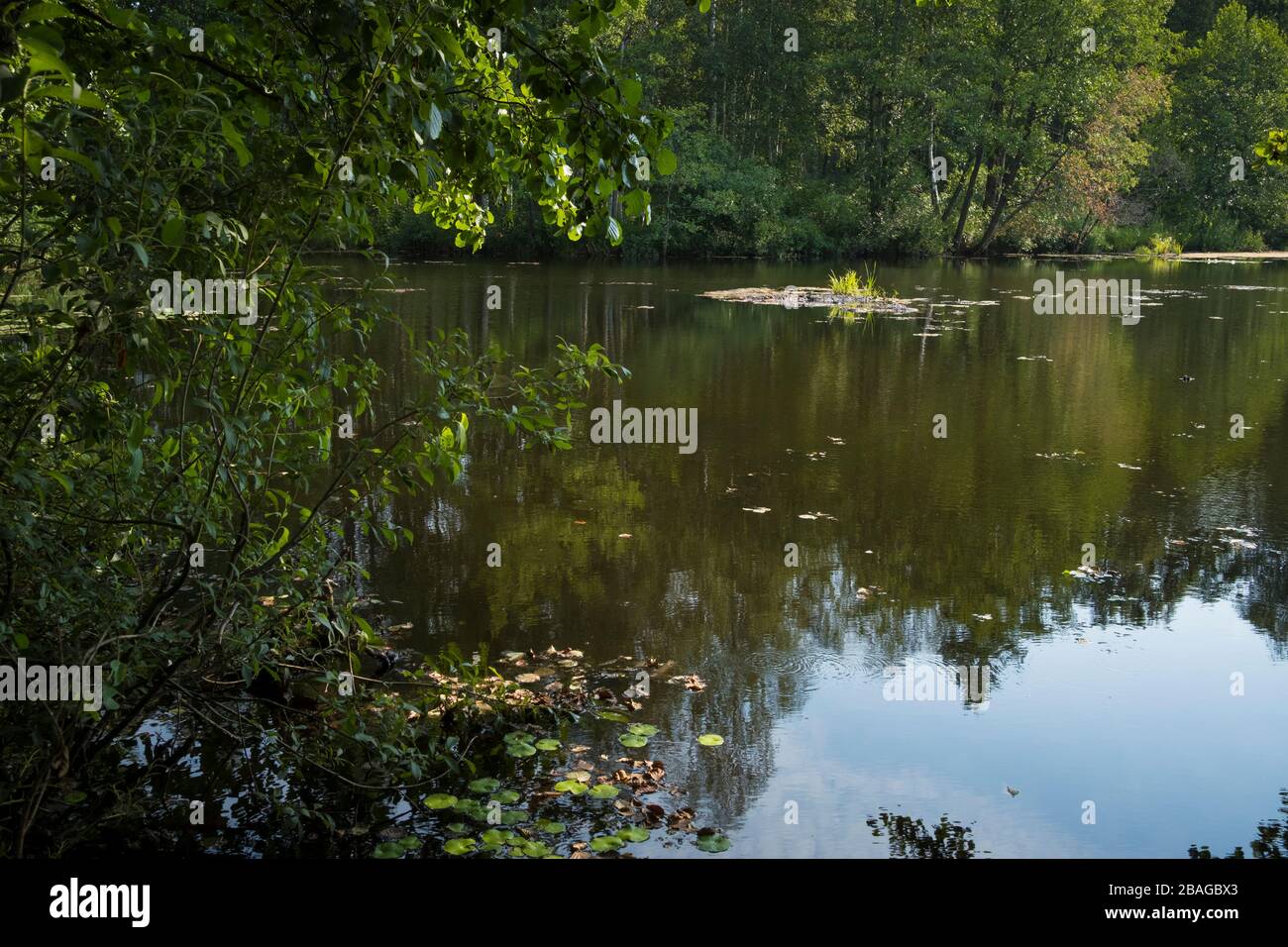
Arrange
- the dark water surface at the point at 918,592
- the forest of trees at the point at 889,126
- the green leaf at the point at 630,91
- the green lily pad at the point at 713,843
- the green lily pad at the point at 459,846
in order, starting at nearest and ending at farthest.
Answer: the green leaf at the point at 630,91
the green lily pad at the point at 459,846
the green lily pad at the point at 713,843
the dark water surface at the point at 918,592
the forest of trees at the point at 889,126

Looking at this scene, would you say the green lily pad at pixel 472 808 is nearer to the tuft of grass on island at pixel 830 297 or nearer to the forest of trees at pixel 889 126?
the tuft of grass on island at pixel 830 297

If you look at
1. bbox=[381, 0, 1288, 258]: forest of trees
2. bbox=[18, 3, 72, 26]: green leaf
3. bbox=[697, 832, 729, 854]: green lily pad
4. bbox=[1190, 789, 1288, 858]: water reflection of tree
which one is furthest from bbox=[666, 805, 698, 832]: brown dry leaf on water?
bbox=[381, 0, 1288, 258]: forest of trees

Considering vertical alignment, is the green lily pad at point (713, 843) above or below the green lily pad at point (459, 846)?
below

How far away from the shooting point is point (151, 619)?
3.59 m

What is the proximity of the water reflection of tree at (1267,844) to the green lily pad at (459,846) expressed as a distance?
239cm

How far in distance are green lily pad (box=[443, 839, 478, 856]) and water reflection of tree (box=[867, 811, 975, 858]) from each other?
4.50 ft

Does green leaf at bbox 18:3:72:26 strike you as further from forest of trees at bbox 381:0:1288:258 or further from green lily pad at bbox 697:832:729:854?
forest of trees at bbox 381:0:1288:258

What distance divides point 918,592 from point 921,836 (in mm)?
2632

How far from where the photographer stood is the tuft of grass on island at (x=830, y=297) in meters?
22.6

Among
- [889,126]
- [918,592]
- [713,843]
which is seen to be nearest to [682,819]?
[713,843]

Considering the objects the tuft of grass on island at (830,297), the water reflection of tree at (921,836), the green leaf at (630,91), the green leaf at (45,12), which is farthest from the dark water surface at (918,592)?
the tuft of grass on island at (830,297)
